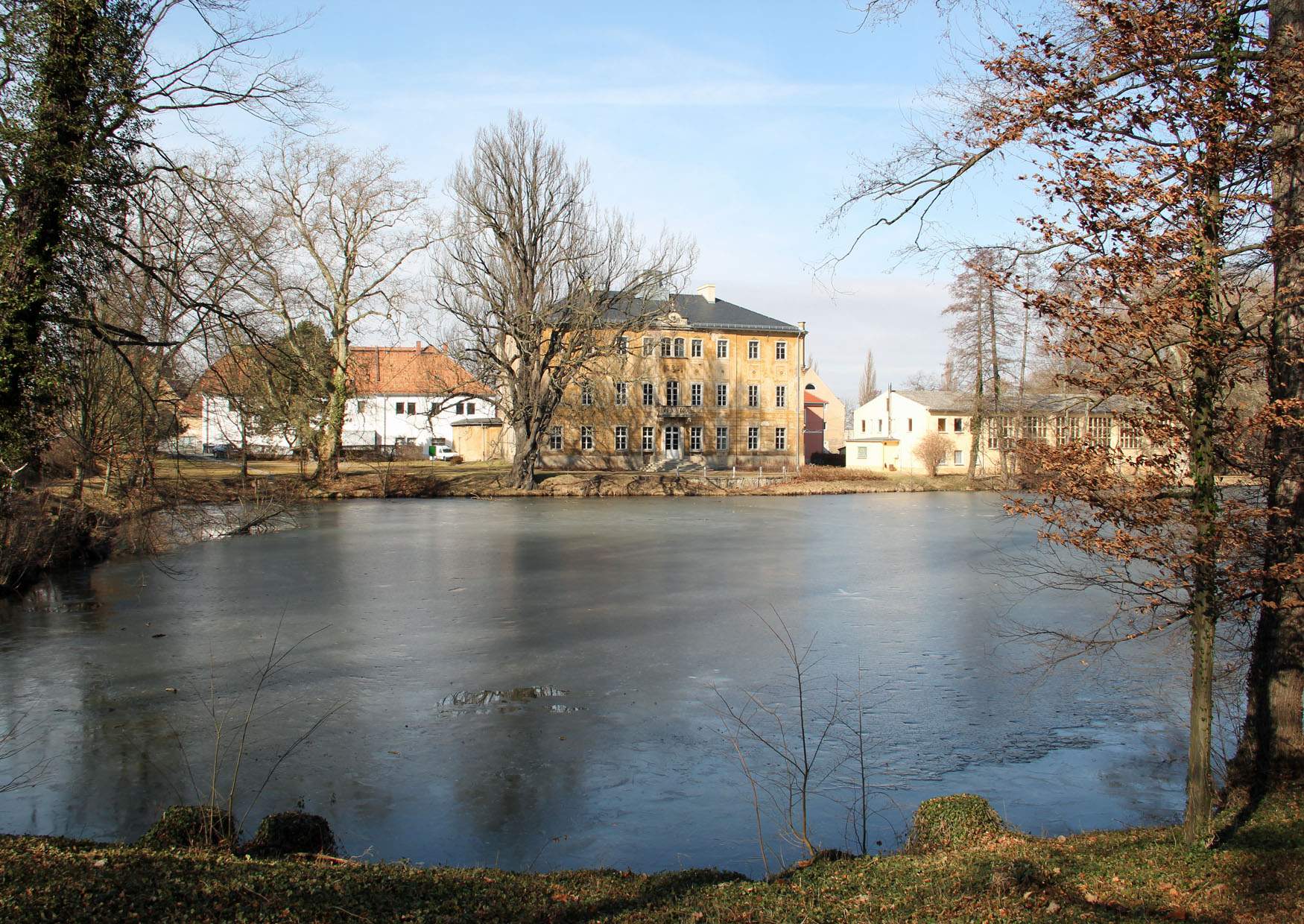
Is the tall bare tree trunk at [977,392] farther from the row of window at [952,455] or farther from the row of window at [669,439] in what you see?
the row of window at [669,439]

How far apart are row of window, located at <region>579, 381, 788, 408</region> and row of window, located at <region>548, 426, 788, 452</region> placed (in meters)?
1.24

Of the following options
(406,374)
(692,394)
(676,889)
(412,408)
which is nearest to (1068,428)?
(676,889)

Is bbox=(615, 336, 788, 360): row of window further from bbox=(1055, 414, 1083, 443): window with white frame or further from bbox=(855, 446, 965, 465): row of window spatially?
bbox=(1055, 414, 1083, 443): window with white frame

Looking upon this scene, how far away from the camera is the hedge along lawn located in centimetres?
352

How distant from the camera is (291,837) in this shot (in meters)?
5.17

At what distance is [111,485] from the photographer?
20.0 meters

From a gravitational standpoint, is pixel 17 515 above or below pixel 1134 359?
below

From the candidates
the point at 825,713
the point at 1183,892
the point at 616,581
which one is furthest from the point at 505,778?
the point at 616,581

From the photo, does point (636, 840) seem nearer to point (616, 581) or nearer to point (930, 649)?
point (930, 649)

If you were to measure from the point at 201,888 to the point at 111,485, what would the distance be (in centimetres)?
1909

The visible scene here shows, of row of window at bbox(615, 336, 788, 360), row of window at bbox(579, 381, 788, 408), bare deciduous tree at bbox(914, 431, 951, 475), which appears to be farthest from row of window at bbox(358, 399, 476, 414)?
bare deciduous tree at bbox(914, 431, 951, 475)

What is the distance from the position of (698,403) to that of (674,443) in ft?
8.25

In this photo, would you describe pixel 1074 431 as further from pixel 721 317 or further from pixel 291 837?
pixel 721 317

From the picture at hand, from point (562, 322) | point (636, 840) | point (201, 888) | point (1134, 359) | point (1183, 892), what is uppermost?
point (562, 322)
